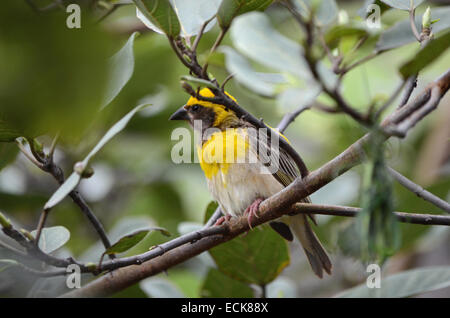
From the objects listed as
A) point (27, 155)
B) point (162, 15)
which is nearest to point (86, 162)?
point (27, 155)

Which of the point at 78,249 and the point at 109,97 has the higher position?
the point at 78,249

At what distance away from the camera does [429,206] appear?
279 centimetres

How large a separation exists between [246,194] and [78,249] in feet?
4.19

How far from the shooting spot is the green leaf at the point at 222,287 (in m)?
2.64

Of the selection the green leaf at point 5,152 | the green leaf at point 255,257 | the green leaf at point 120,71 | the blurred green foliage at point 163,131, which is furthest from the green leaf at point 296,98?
the green leaf at point 255,257

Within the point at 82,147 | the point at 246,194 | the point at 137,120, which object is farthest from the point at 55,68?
the point at 137,120

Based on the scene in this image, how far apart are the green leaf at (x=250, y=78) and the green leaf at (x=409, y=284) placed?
4.81ft

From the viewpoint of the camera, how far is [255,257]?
2529 millimetres

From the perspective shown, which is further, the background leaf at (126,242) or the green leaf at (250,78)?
the background leaf at (126,242)

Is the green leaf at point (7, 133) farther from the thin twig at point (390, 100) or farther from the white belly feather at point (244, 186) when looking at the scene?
the white belly feather at point (244, 186)

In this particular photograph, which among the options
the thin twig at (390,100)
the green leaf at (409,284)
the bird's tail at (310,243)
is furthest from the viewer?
the bird's tail at (310,243)

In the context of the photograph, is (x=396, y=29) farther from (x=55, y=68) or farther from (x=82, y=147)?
(x=82, y=147)

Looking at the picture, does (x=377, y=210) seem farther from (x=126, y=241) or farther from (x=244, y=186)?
(x=244, y=186)

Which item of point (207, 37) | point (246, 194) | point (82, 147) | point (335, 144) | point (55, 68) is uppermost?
point (207, 37)
